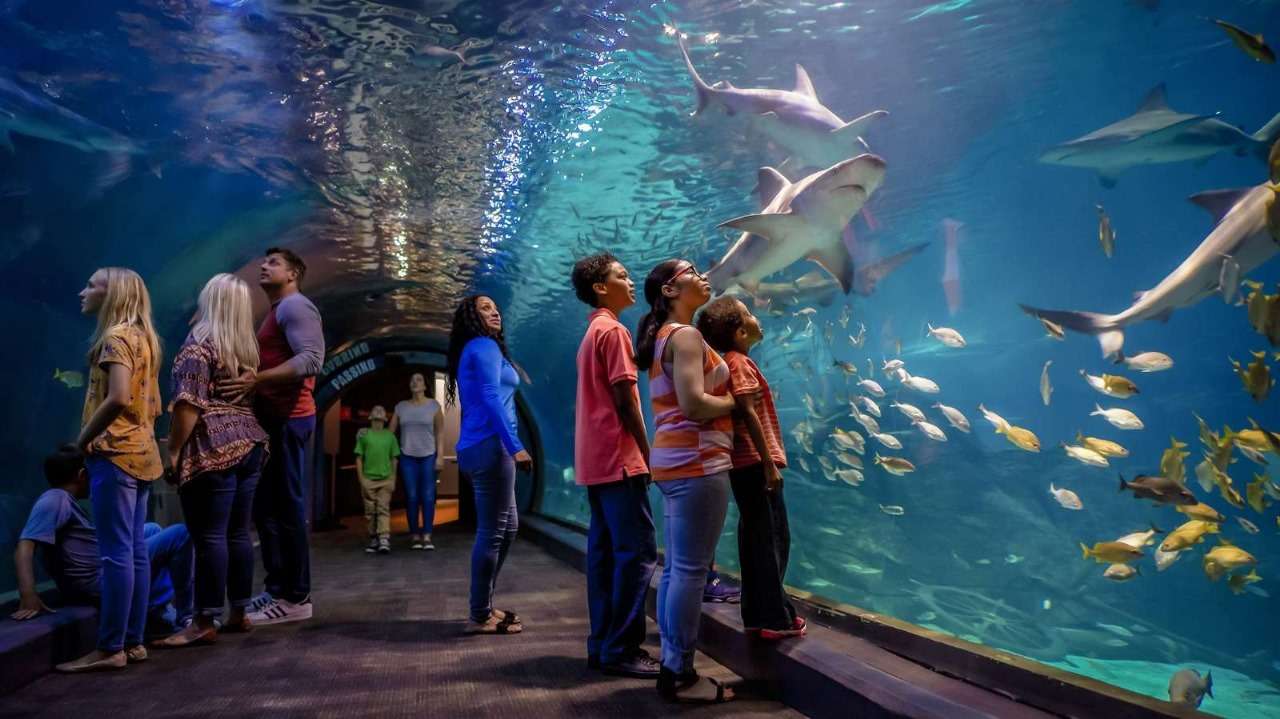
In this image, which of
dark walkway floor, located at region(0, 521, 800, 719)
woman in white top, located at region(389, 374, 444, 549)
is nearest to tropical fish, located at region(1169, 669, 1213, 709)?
dark walkway floor, located at region(0, 521, 800, 719)

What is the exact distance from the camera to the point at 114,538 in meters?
3.28

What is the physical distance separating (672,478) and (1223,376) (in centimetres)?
2600

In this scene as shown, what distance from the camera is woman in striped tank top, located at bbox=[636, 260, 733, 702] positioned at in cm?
268

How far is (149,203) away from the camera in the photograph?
816 centimetres

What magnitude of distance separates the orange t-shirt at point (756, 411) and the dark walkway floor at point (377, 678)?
39.6 inches

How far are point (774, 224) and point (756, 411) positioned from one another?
454 centimetres

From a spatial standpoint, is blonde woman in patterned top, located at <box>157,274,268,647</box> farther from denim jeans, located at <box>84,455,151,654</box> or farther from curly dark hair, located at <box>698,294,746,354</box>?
curly dark hair, located at <box>698,294,746,354</box>

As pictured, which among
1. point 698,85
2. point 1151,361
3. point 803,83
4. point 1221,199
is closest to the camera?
point 1221,199

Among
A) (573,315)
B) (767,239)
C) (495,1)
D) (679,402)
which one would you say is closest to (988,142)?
(767,239)

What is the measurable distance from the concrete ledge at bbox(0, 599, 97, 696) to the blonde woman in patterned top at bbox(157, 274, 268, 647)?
374 mm

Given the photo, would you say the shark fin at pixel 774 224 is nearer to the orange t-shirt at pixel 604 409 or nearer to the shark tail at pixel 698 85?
the shark tail at pixel 698 85

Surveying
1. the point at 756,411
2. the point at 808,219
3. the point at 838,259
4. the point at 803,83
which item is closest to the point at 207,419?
the point at 756,411

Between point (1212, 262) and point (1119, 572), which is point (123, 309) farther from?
point (1119, 572)

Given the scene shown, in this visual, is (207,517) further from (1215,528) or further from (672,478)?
(1215,528)
